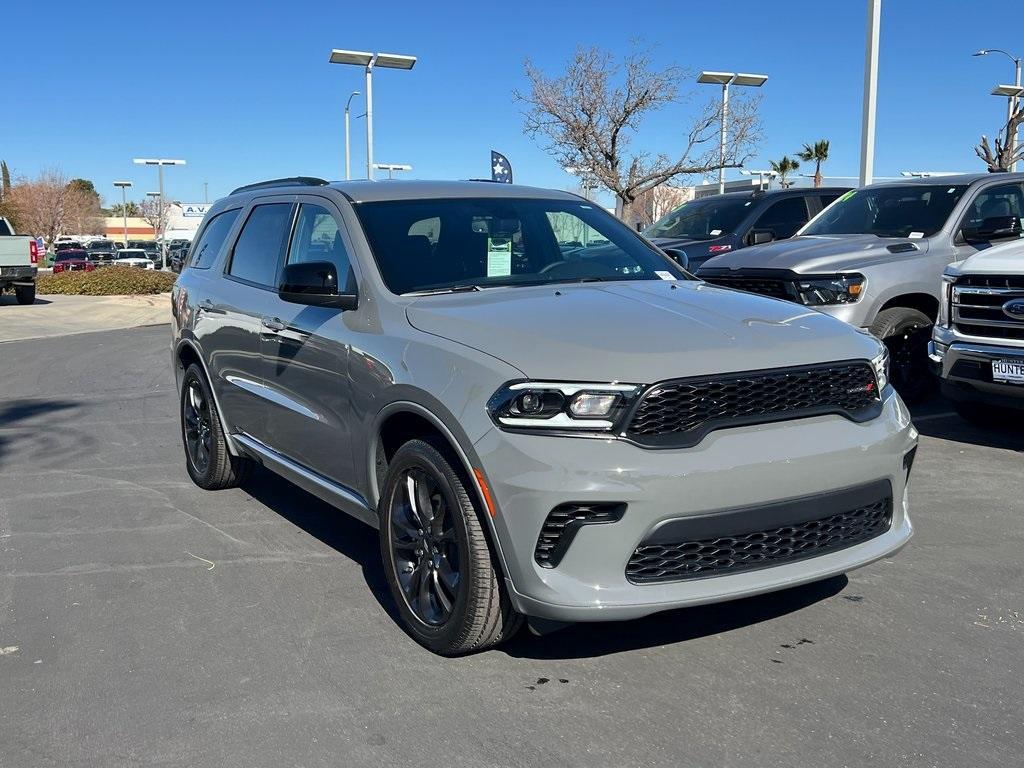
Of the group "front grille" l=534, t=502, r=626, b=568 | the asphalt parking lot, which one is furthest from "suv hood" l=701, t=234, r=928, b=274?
Result: "front grille" l=534, t=502, r=626, b=568

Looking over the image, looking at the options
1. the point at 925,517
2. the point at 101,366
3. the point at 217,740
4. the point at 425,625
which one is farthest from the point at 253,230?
the point at 101,366

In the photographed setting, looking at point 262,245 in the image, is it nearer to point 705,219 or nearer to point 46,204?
point 705,219

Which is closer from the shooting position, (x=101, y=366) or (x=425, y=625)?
(x=425, y=625)

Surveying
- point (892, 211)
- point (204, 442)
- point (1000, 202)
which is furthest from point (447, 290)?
point (1000, 202)

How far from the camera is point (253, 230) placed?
5.83m

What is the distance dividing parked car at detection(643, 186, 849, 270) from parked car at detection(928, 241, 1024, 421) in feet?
15.6

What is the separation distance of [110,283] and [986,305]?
78.3 ft

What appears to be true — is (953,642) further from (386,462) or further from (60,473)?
(60,473)

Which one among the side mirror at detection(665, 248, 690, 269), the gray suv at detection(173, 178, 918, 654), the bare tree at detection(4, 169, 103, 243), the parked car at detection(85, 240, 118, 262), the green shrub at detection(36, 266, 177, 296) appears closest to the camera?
the gray suv at detection(173, 178, 918, 654)

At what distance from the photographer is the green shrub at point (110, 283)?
26328 millimetres

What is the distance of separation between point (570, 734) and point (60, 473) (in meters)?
4.95

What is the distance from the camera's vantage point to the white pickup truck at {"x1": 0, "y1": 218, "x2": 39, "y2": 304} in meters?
21.6

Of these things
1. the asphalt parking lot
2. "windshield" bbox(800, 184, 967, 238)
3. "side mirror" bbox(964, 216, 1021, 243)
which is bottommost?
the asphalt parking lot

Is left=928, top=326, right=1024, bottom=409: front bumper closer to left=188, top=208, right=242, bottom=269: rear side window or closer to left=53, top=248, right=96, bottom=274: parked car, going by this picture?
left=188, top=208, right=242, bottom=269: rear side window
